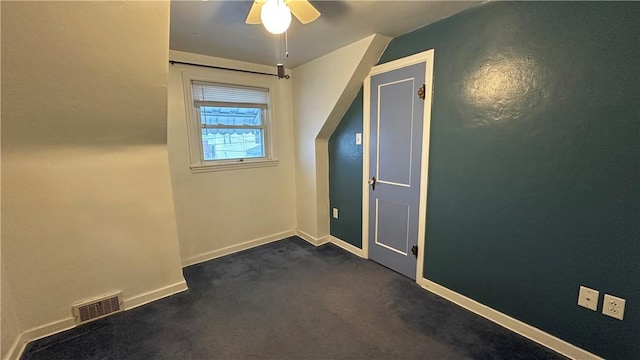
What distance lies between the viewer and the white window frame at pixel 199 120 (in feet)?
8.79

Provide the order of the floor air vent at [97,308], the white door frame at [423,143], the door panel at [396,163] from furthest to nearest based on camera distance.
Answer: the door panel at [396,163] < the white door frame at [423,143] < the floor air vent at [97,308]

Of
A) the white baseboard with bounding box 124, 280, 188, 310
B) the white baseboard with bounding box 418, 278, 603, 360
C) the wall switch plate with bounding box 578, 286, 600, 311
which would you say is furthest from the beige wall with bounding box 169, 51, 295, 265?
the wall switch plate with bounding box 578, 286, 600, 311

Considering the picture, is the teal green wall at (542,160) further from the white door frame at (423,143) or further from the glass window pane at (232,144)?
the glass window pane at (232,144)

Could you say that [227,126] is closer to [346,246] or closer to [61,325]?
[346,246]

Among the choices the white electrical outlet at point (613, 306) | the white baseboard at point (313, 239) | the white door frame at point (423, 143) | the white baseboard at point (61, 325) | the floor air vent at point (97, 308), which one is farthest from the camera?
the white baseboard at point (313, 239)

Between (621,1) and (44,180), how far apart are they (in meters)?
3.45

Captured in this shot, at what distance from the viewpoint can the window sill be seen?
9.27 ft

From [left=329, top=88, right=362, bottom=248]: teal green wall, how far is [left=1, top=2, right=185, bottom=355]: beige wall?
5.69ft

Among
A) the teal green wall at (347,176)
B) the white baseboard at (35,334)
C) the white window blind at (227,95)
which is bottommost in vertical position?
the white baseboard at (35,334)

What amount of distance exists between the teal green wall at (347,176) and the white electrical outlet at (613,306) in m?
1.89

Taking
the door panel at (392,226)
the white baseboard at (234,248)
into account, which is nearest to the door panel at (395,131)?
the door panel at (392,226)

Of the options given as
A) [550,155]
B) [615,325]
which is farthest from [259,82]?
[615,325]

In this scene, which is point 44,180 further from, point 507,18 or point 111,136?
point 507,18

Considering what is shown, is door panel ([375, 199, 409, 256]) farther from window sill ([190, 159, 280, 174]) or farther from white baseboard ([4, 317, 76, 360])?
white baseboard ([4, 317, 76, 360])
